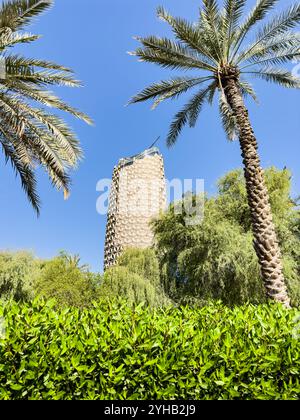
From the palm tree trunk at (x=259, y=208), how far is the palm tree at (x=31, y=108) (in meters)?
4.67

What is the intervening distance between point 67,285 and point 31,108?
15.2m

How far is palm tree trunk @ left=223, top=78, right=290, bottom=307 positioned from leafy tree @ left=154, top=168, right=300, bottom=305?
7717 millimetres

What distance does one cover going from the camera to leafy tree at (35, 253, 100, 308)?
2231 cm

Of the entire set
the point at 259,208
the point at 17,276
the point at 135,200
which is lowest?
the point at 259,208

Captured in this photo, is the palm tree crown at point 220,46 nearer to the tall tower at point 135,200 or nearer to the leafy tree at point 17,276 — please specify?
the leafy tree at point 17,276

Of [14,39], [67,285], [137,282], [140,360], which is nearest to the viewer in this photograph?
[140,360]

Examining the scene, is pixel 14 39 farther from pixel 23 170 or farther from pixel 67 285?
pixel 67 285

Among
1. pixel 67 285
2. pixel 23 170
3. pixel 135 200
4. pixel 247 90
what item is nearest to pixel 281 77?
pixel 247 90

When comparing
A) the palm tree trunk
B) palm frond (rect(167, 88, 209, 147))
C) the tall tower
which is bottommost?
the palm tree trunk

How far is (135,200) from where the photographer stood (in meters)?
63.6

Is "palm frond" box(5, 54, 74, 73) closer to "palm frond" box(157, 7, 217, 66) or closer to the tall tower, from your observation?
"palm frond" box(157, 7, 217, 66)

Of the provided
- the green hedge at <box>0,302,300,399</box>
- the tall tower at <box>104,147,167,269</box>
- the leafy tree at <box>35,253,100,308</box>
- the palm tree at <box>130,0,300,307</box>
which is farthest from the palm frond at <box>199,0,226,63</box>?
the tall tower at <box>104,147,167,269</box>
